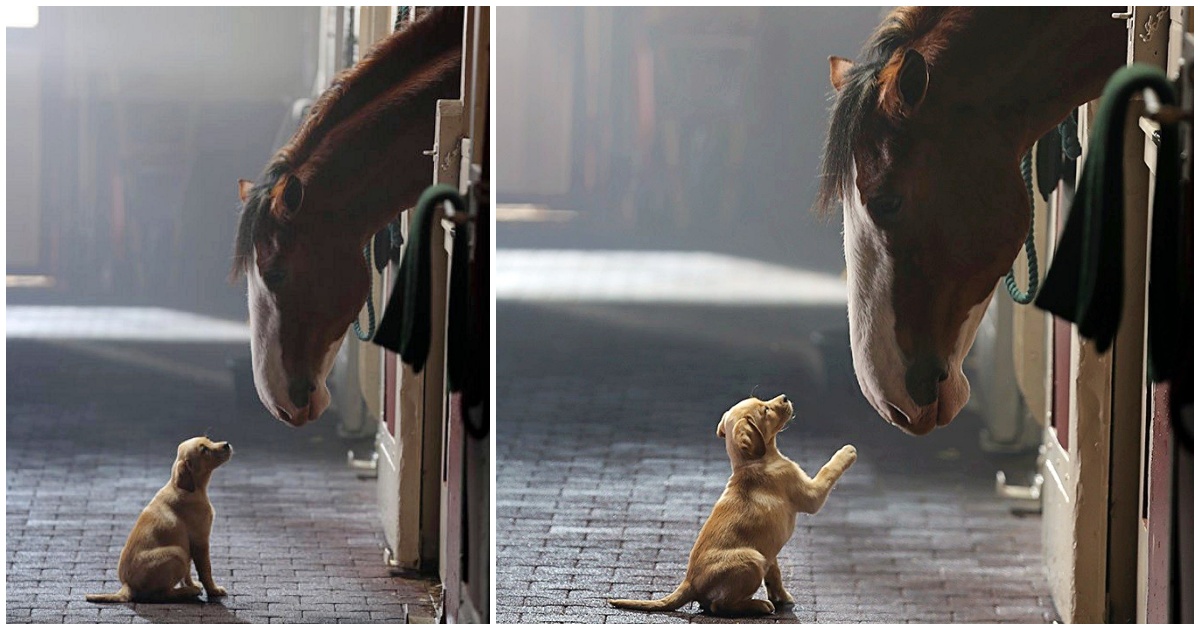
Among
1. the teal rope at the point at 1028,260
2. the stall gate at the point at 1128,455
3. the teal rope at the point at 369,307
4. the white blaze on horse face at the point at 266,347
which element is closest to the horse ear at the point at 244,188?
the white blaze on horse face at the point at 266,347

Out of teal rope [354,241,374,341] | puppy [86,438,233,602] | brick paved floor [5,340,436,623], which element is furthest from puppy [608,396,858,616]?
puppy [86,438,233,602]

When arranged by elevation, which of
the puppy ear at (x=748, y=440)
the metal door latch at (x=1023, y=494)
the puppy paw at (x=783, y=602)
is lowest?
the metal door latch at (x=1023, y=494)

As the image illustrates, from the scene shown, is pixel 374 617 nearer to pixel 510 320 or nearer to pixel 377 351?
pixel 377 351

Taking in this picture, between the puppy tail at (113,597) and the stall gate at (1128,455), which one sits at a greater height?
the stall gate at (1128,455)

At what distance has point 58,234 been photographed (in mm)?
3822

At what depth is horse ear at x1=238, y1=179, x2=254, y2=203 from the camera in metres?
3.86

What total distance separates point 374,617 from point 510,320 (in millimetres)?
3006

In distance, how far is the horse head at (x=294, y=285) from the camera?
12.6 feet

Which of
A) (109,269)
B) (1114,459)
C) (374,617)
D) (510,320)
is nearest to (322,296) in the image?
(109,269)

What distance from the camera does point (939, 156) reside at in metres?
3.72

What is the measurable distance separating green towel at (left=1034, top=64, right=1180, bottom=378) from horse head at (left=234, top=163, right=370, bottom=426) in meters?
1.68

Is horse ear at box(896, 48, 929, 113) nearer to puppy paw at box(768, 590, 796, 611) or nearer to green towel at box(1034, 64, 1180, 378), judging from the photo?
green towel at box(1034, 64, 1180, 378)

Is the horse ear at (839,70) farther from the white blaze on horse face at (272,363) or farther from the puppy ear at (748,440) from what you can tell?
the white blaze on horse face at (272,363)

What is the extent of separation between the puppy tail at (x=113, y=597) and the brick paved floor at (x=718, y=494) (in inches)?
36.2
